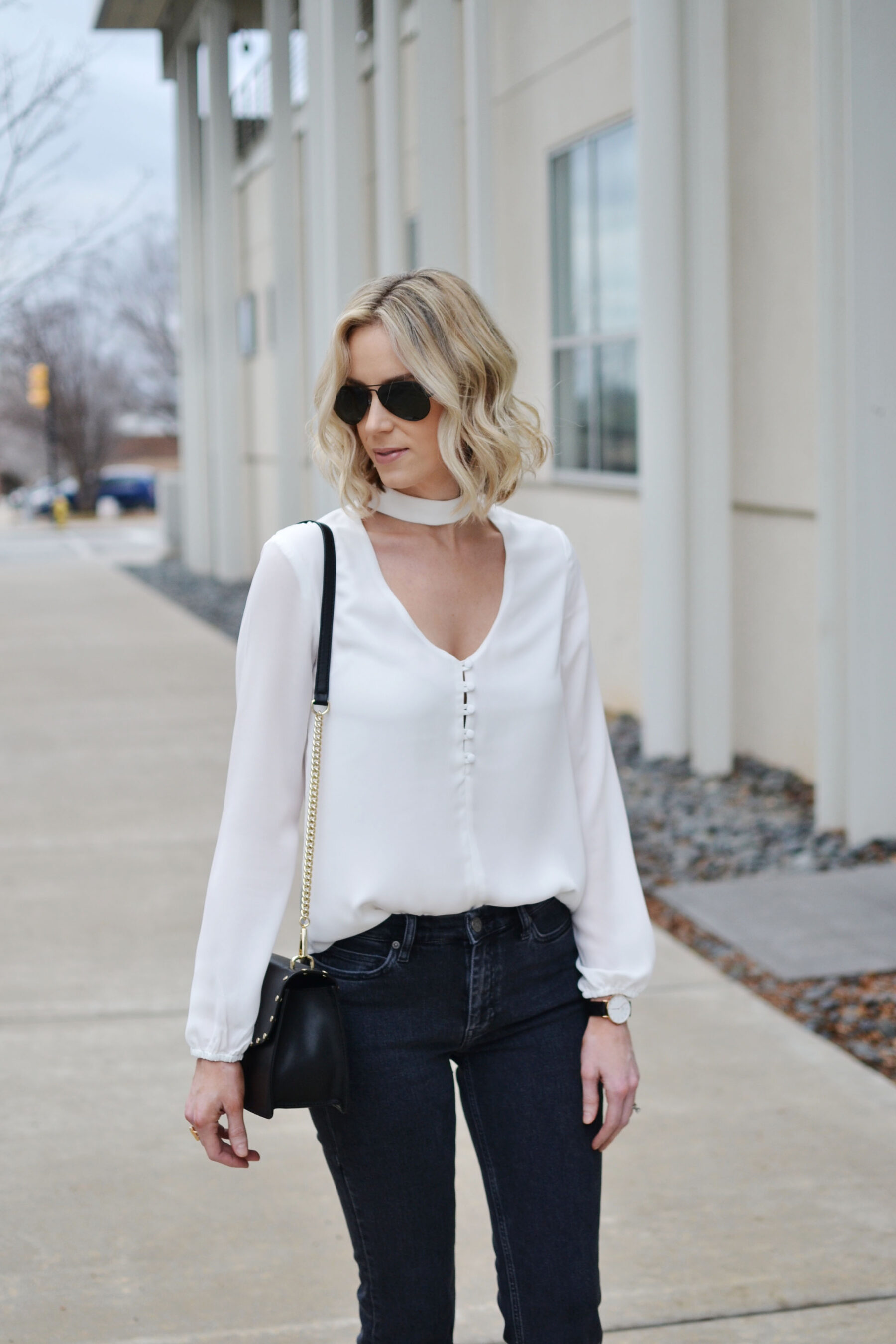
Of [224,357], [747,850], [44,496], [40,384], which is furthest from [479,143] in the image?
[44,496]

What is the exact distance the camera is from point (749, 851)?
6426 mm

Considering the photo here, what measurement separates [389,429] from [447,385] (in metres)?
0.11

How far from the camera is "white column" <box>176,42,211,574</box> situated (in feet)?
71.6

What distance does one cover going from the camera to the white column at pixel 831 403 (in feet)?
19.9

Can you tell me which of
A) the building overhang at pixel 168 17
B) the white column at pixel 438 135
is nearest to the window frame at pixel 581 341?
the white column at pixel 438 135

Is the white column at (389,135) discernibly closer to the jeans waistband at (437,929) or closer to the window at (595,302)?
the window at (595,302)

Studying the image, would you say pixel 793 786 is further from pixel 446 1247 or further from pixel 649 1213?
pixel 446 1247

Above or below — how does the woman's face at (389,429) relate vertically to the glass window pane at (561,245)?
below

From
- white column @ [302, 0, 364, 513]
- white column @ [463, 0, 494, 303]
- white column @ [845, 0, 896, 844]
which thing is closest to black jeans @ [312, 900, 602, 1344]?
white column @ [845, 0, 896, 844]

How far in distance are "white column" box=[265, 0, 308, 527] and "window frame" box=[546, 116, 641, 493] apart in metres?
7.20

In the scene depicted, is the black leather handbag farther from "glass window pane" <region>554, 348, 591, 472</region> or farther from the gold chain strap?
"glass window pane" <region>554, 348, 591, 472</region>

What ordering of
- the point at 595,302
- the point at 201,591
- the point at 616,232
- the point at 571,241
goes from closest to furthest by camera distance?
the point at 616,232, the point at 595,302, the point at 571,241, the point at 201,591

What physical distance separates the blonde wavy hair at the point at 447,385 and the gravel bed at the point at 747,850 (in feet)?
9.19

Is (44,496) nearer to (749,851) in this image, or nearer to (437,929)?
(749,851)
